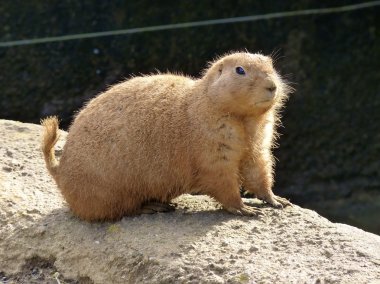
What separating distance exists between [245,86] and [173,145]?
0.62 m

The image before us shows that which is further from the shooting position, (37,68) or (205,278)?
(37,68)

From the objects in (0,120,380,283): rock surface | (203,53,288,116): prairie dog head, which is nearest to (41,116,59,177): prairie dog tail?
(0,120,380,283): rock surface

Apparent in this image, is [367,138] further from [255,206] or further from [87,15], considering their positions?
[255,206]

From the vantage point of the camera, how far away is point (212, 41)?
9.98m

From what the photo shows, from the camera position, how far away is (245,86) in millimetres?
5504

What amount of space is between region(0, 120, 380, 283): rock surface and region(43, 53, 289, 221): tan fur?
0.54ft

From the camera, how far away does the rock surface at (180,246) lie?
5.00 metres

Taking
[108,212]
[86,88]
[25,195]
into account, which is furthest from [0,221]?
[86,88]

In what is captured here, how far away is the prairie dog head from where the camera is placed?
548 cm

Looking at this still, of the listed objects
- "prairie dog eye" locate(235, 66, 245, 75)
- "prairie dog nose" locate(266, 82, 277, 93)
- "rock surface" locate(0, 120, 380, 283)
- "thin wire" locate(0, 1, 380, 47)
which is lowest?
"rock surface" locate(0, 120, 380, 283)

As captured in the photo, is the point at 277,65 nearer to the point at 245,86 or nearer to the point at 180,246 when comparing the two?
the point at 245,86

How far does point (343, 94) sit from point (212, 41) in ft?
5.34

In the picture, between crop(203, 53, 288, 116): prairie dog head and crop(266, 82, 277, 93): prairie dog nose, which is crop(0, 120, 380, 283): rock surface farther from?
crop(266, 82, 277, 93): prairie dog nose

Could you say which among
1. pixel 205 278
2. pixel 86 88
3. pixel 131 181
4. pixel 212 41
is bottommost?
pixel 205 278
